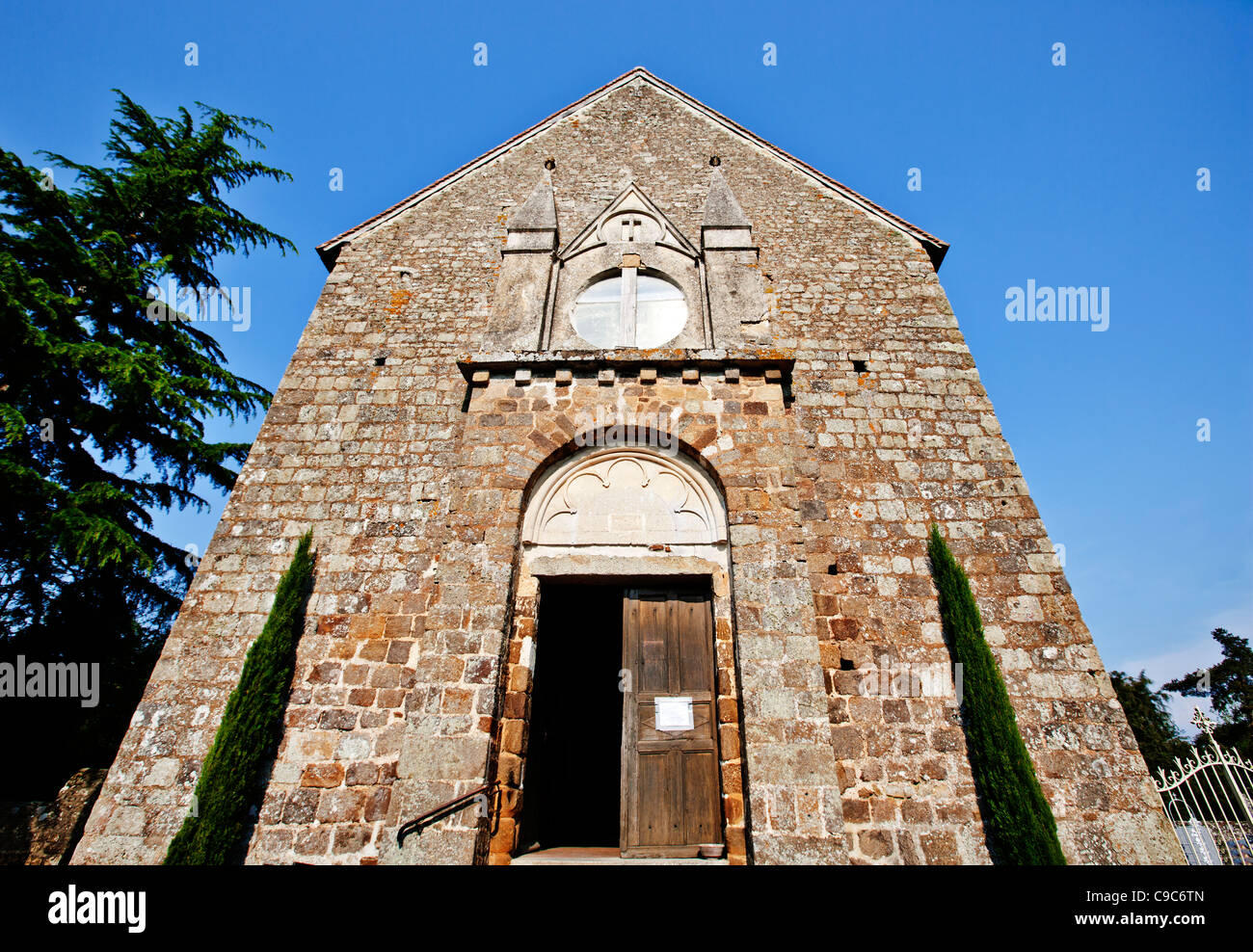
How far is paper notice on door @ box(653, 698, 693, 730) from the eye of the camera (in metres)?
5.08

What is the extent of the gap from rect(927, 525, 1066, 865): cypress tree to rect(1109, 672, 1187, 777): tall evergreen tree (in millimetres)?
31658

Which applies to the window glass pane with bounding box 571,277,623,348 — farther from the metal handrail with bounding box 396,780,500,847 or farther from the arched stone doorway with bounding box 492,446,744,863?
the metal handrail with bounding box 396,780,500,847

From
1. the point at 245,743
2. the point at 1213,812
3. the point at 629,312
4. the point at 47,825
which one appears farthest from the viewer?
the point at 1213,812

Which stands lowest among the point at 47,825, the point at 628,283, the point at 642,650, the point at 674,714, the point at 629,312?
the point at 47,825

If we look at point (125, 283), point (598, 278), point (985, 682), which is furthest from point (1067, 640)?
point (125, 283)

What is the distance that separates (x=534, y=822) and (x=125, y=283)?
11.8 metres

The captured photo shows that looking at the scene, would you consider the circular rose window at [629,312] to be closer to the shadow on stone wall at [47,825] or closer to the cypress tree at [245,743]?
the cypress tree at [245,743]

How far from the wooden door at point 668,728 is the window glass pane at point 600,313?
323cm

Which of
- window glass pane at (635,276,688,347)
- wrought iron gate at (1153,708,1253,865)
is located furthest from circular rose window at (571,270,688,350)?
wrought iron gate at (1153,708,1253,865)

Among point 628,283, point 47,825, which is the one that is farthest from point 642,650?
point 47,825

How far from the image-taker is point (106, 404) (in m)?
9.66

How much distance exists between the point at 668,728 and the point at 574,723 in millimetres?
3123

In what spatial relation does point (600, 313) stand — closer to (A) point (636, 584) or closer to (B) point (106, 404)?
(A) point (636, 584)
